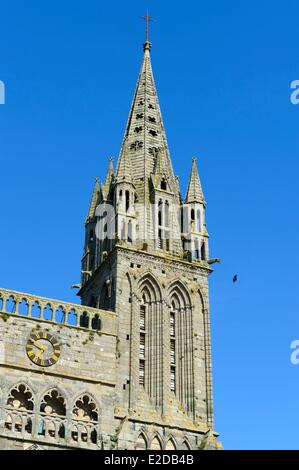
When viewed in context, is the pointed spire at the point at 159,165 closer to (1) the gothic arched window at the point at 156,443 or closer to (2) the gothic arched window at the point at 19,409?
(1) the gothic arched window at the point at 156,443

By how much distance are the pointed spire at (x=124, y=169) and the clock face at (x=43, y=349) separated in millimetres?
11469

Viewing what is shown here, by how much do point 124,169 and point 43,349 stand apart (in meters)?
13.0

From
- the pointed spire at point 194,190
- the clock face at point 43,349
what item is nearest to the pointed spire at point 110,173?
the pointed spire at point 194,190

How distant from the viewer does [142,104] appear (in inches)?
2279

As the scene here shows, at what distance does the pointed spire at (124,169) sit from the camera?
170 feet

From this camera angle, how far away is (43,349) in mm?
43375

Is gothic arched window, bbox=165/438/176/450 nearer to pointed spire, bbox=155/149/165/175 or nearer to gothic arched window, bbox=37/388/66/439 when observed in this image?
gothic arched window, bbox=37/388/66/439

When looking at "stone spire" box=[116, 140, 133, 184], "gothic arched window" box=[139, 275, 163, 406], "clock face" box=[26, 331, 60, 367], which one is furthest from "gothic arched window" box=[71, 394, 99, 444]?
"stone spire" box=[116, 140, 133, 184]

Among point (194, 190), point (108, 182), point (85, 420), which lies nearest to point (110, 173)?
point (108, 182)

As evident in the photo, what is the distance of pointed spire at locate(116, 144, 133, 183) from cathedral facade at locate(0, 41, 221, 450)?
0.07 meters

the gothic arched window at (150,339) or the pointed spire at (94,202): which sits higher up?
the pointed spire at (94,202)

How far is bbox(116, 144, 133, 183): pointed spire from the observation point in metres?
51.8

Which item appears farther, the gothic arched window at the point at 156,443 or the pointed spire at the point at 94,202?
the pointed spire at the point at 94,202
